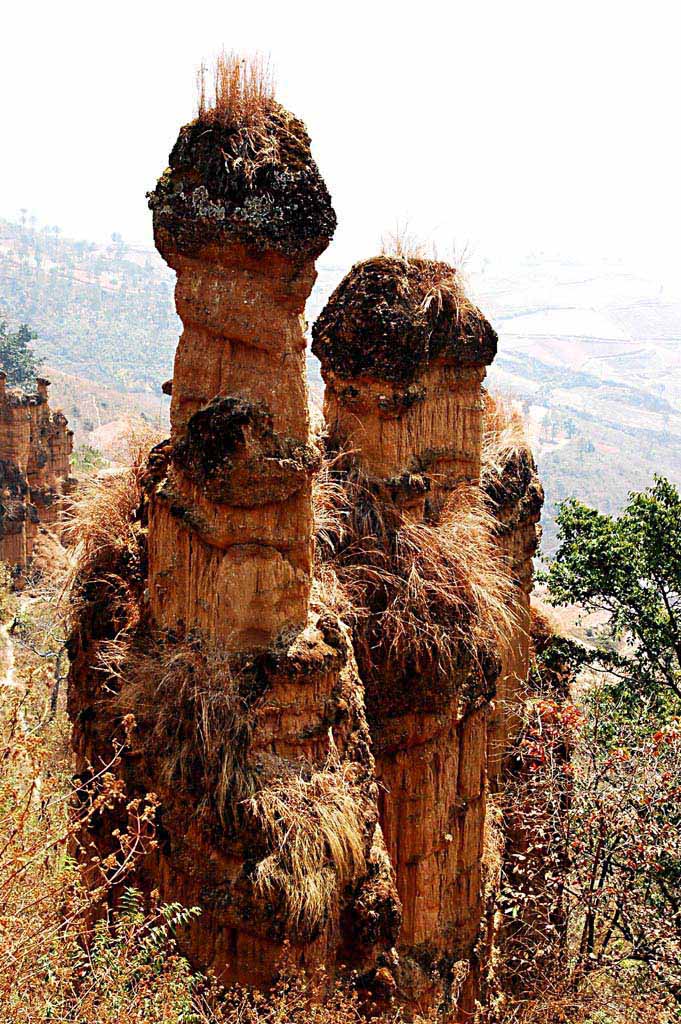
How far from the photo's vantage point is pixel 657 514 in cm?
1272

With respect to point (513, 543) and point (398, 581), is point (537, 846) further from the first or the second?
point (398, 581)

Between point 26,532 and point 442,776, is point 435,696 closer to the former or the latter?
point 442,776

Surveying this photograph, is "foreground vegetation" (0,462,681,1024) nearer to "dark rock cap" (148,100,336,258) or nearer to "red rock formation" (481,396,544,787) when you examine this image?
"red rock formation" (481,396,544,787)

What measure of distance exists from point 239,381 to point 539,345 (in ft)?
456

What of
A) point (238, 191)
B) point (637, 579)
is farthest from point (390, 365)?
point (637, 579)

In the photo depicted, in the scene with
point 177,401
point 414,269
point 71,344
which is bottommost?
point 177,401

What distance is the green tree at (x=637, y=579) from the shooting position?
12.7 meters

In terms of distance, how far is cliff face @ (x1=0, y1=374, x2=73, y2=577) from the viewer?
22844 millimetres

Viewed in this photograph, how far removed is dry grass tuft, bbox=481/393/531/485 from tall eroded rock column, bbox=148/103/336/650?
4.02m

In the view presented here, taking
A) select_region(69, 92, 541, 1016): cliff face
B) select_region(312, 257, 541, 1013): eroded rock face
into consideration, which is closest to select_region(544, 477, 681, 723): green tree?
select_region(312, 257, 541, 1013): eroded rock face

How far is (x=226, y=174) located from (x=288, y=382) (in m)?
1.10

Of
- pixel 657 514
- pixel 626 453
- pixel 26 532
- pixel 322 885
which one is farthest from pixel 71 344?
pixel 322 885

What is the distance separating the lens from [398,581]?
6742 mm

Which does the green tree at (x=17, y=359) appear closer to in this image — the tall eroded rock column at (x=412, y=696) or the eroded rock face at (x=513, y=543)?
the eroded rock face at (x=513, y=543)
